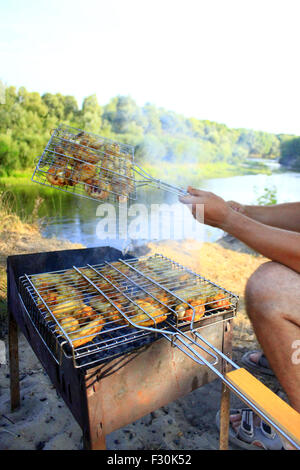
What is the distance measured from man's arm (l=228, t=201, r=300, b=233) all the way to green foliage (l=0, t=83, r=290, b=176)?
3.95 m

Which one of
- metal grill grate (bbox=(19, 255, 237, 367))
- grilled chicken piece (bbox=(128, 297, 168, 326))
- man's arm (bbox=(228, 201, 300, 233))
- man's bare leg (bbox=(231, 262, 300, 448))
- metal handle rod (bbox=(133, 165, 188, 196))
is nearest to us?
metal grill grate (bbox=(19, 255, 237, 367))

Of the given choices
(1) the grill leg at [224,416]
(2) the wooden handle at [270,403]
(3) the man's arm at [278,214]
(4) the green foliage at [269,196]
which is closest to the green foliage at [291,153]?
(4) the green foliage at [269,196]

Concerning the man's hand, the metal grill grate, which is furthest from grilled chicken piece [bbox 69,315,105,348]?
the man's hand

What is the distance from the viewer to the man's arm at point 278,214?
2.67 meters

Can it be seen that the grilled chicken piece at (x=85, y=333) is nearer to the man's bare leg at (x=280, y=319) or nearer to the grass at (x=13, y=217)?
the man's bare leg at (x=280, y=319)

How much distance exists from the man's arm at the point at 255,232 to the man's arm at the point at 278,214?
28.6 inches

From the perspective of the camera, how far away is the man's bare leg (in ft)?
5.99

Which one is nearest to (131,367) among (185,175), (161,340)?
(161,340)

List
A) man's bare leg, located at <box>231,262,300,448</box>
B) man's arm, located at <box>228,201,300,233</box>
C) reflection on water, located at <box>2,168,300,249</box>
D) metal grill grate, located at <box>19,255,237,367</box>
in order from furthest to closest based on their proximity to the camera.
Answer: reflection on water, located at <box>2,168,300,249</box> → man's arm, located at <box>228,201,300,233</box> → man's bare leg, located at <box>231,262,300,448</box> → metal grill grate, located at <box>19,255,237,367</box>

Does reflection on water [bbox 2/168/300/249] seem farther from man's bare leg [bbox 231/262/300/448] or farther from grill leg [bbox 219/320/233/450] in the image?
grill leg [bbox 219/320/233/450]

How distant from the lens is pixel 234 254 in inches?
275

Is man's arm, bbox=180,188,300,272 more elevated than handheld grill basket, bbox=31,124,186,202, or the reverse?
handheld grill basket, bbox=31,124,186,202

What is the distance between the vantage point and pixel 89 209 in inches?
305

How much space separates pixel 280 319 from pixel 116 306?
3.30ft
